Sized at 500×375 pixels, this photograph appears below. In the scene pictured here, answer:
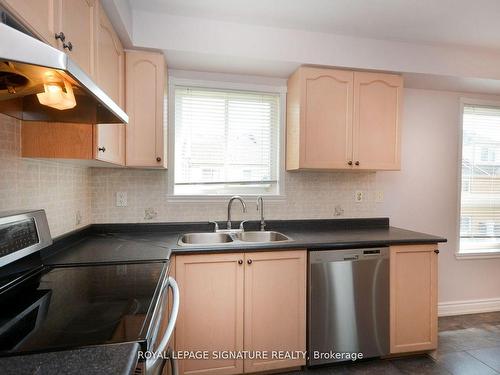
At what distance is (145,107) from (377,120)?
178cm

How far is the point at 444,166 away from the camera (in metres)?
2.70

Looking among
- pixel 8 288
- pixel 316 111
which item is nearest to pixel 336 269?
pixel 316 111

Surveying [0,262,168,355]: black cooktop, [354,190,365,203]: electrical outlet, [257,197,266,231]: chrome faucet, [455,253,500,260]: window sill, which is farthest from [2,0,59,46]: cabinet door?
[455,253,500,260]: window sill

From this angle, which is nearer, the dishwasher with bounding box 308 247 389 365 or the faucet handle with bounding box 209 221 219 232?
the dishwasher with bounding box 308 247 389 365

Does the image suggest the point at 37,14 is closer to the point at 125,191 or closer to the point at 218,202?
the point at 125,191

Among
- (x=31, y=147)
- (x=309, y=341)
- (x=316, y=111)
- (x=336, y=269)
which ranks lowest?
(x=309, y=341)

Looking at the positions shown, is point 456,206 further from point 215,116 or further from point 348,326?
point 215,116

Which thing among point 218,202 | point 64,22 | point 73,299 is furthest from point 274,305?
point 64,22

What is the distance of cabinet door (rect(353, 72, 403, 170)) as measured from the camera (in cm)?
219

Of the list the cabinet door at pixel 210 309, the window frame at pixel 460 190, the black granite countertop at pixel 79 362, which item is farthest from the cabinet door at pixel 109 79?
the window frame at pixel 460 190

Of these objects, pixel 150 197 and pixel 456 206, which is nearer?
pixel 150 197

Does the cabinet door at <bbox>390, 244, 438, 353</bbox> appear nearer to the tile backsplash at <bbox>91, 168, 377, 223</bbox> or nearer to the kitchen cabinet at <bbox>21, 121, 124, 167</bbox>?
the tile backsplash at <bbox>91, 168, 377, 223</bbox>

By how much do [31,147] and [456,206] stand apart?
342cm

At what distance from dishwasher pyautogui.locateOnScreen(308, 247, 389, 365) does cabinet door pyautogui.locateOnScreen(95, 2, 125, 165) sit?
54.7 inches
